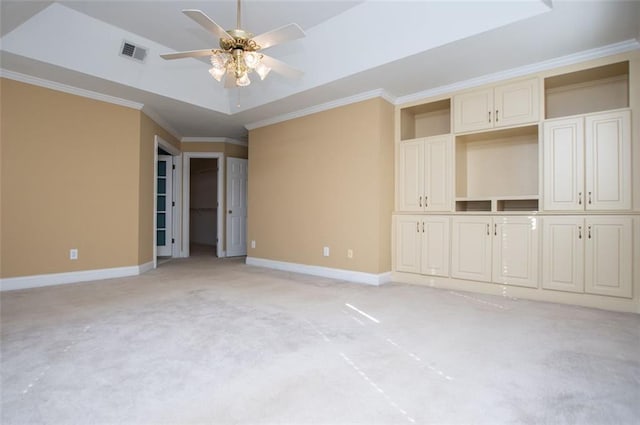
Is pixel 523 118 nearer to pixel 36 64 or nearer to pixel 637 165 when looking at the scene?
pixel 637 165

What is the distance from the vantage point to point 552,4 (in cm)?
268

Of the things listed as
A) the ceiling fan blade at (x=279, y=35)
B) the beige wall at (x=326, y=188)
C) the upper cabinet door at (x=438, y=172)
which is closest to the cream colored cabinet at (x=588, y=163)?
the upper cabinet door at (x=438, y=172)

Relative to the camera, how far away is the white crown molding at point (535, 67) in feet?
10.7

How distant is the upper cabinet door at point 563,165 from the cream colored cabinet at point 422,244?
1.14m

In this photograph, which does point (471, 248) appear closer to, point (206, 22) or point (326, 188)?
point (326, 188)

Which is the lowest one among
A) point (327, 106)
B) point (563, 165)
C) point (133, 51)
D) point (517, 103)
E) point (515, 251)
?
point (515, 251)

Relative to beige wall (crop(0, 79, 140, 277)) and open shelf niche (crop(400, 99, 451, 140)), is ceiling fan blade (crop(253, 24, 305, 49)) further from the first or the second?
beige wall (crop(0, 79, 140, 277))

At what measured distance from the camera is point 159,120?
573cm

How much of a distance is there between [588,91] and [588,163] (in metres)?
0.95

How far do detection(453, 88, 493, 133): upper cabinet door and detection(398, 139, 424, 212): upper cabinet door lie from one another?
0.54 m

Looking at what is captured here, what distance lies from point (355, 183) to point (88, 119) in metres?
3.63

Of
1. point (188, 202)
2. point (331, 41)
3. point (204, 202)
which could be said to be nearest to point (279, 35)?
point (331, 41)

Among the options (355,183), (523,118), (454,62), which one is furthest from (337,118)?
(523,118)

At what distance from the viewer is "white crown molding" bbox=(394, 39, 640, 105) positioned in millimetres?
3249
